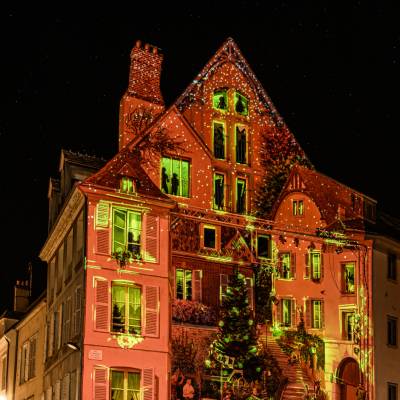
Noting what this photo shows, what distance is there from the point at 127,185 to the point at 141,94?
18.6 feet

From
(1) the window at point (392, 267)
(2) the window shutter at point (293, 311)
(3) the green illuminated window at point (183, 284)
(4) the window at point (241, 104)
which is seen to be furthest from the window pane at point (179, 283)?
(1) the window at point (392, 267)

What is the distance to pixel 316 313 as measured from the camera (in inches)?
1481

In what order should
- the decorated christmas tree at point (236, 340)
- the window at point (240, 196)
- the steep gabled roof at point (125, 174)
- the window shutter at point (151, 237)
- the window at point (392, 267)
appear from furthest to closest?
the window at point (392, 267)
the window at point (240, 196)
the decorated christmas tree at point (236, 340)
the window shutter at point (151, 237)
the steep gabled roof at point (125, 174)

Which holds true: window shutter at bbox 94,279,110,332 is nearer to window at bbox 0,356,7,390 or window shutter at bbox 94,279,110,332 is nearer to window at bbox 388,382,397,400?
window at bbox 388,382,397,400

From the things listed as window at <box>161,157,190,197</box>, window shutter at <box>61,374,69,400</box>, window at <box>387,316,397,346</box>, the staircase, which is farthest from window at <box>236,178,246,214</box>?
window shutter at <box>61,374,69,400</box>

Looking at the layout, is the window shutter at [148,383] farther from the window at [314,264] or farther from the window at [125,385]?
the window at [314,264]

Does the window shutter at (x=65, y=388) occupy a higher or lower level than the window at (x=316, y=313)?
lower

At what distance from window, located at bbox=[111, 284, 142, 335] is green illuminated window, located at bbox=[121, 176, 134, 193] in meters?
3.32

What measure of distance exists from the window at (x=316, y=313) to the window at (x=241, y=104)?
27.0ft

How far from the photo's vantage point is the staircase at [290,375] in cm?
3566

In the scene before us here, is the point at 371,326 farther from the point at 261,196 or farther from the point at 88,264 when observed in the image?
the point at 88,264

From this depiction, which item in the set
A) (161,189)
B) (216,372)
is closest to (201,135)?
(161,189)

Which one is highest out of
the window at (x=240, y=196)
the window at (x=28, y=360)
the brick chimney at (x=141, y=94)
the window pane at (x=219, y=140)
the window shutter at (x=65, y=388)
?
the brick chimney at (x=141, y=94)

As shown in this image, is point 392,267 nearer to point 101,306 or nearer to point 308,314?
point 308,314
